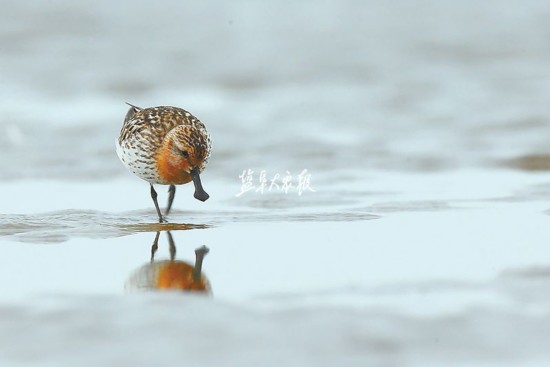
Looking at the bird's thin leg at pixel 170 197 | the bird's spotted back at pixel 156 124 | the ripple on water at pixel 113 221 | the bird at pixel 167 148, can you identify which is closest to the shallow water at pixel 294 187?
the ripple on water at pixel 113 221

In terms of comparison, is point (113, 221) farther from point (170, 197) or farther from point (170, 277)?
point (170, 277)

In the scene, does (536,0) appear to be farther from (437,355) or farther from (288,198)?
(437,355)

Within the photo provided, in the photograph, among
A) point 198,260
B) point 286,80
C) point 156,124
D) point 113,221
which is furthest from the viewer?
point 286,80

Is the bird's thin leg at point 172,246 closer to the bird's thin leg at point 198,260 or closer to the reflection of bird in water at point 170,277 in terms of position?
the reflection of bird in water at point 170,277

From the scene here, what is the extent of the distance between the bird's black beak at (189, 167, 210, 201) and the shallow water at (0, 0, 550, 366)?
233 millimetres

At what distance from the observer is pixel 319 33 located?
62.8ft

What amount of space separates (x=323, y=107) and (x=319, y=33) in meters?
2.99

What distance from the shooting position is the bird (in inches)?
430

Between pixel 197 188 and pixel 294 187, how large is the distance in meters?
2.01

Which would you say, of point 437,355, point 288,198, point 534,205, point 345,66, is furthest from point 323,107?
point 437,355

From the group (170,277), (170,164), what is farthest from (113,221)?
(170,277)

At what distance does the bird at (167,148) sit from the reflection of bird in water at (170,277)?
1.59 metres

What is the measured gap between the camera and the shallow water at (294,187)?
286 inches

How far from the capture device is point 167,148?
36.2 ft
